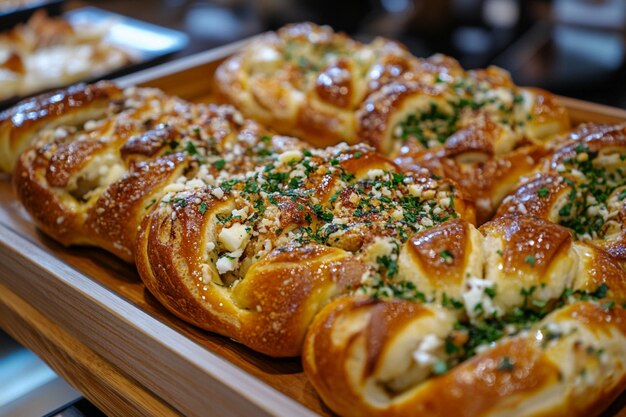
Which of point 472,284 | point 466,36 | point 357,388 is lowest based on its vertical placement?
point 466,36

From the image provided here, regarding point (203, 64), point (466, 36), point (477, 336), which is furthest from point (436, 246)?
point (466, 36)

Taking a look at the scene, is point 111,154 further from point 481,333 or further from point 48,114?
point 481,333

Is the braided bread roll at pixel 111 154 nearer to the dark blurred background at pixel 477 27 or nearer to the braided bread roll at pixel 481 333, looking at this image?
the braided bread roll at pixel 481 333

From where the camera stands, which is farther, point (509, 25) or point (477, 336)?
point (509, 25)

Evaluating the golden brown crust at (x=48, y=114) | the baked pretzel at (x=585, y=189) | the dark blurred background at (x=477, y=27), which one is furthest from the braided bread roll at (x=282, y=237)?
the dark blurred background at (x=477, y=27)

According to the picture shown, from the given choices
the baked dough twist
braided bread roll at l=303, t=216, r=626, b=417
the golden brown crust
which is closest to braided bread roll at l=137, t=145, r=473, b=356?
the baked dough twist

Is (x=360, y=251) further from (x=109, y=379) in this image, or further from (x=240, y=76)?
(x=240, y=76)

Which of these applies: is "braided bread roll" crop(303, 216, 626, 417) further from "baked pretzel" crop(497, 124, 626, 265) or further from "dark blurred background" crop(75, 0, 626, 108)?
"dark blurred background" crop(75, 0, 626, 108)
